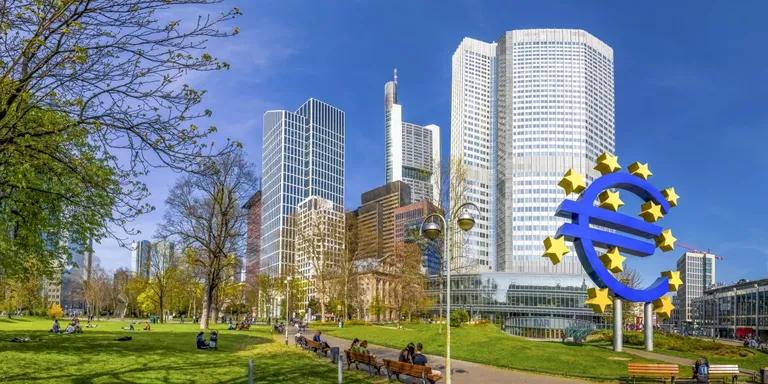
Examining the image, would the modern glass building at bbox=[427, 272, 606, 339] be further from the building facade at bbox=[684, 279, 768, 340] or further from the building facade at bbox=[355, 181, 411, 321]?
the building facade at bbox=[684, 279, 768, 340]

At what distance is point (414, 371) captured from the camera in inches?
691

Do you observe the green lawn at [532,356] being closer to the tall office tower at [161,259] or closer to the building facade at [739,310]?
the tall office tower at [161,259]

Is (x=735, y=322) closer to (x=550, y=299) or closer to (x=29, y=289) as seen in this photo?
(x=550, y=299)

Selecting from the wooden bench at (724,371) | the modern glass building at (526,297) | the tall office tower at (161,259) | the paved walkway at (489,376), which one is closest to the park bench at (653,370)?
the paved walkway at (489,376)

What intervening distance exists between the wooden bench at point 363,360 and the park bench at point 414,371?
3.43 ft

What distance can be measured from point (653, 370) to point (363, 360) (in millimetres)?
10361

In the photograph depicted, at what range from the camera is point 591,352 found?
2856 centimetres

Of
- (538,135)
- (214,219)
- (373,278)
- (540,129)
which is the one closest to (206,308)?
(214,219)

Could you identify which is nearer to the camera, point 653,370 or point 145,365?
point 145,365

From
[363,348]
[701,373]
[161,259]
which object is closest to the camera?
[701,373]

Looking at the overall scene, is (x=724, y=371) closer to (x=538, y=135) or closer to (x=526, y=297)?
(x=526, y=297)

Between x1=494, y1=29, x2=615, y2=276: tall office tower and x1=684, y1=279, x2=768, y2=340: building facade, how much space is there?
120 feet

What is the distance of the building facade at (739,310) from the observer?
124062 millimetres

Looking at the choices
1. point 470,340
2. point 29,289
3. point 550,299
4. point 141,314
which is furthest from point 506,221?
point 470,340
